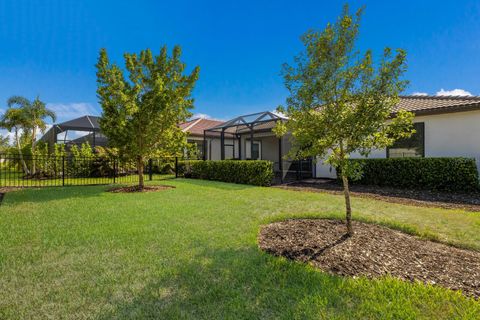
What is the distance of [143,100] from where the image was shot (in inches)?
379

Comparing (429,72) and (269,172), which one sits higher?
(429,72)

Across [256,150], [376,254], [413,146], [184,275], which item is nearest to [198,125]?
[256,150]

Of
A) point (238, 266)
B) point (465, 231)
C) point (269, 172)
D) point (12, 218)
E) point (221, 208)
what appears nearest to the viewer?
point (238, 266)

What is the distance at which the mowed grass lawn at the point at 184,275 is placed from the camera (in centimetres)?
218

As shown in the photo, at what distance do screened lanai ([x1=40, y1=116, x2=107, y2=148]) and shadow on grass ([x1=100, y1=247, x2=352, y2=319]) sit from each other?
18.9 metres

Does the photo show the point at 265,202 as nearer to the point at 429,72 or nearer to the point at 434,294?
the point at 434,294

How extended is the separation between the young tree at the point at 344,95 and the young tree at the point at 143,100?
6.97m

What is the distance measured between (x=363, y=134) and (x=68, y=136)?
71.6 ft

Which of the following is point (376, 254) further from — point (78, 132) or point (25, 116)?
point (78, 132)

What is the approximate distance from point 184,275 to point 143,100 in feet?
27.8

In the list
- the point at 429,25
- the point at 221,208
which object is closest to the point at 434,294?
the point at 221,208

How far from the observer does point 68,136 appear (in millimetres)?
18688

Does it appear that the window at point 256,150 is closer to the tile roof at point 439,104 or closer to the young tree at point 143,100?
the young tree at point 143,100

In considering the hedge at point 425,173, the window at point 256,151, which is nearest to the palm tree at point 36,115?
the window at point 256,151
